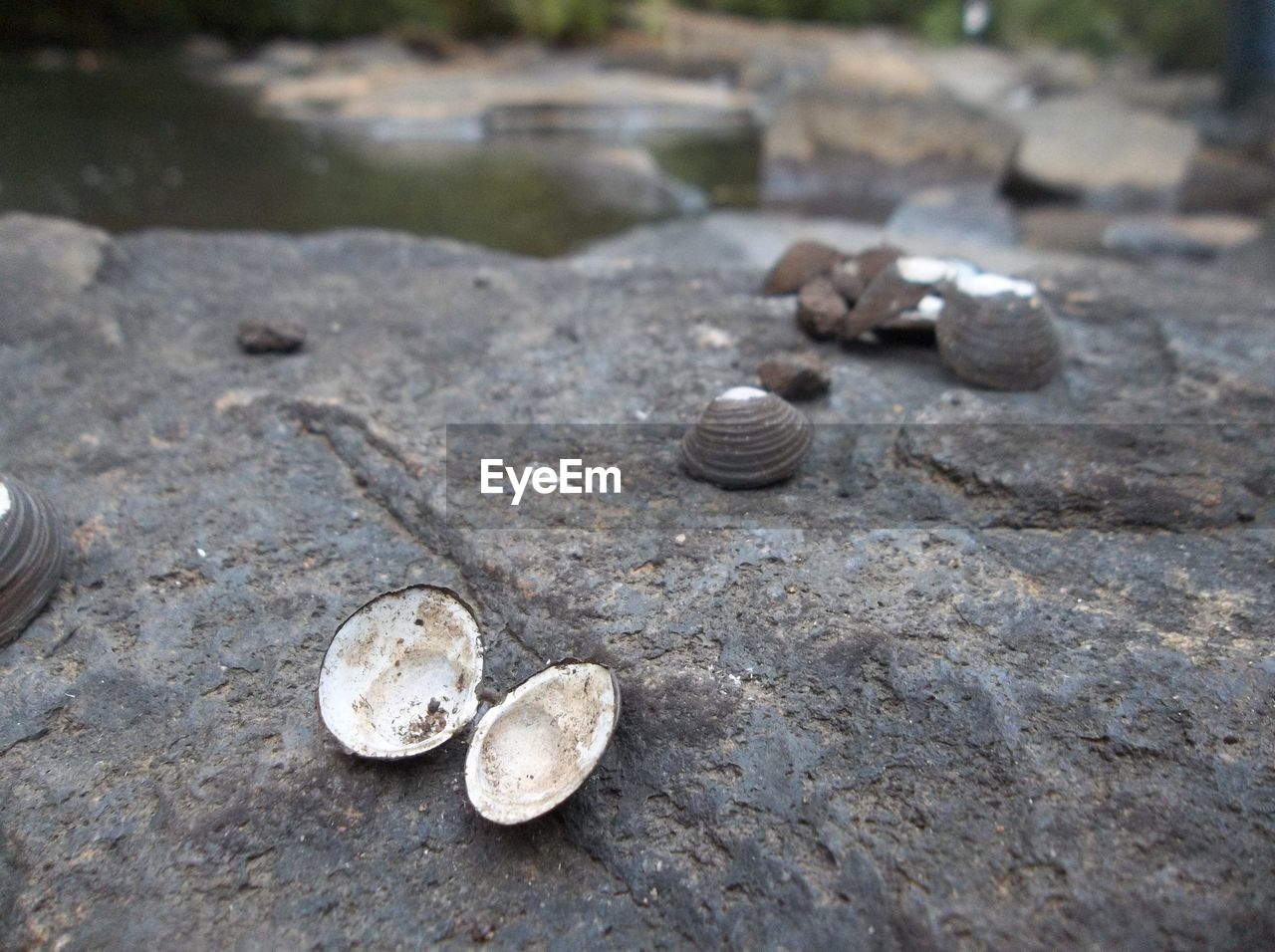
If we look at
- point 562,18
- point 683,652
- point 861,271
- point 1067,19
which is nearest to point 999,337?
point 861,271

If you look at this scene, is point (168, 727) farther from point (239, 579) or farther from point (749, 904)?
point (749, 904)

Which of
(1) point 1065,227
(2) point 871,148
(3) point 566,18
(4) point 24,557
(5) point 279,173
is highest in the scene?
(3) point 566,18

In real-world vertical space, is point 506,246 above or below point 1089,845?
below

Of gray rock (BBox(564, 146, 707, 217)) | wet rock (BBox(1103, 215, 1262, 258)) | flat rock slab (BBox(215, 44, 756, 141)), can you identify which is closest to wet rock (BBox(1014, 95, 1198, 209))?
wet rock (BBox(1103, 215, 1262, 258))

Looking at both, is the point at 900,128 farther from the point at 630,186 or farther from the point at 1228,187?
the point at 1228,187

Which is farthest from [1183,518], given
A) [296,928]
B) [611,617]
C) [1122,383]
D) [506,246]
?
[506,246]
